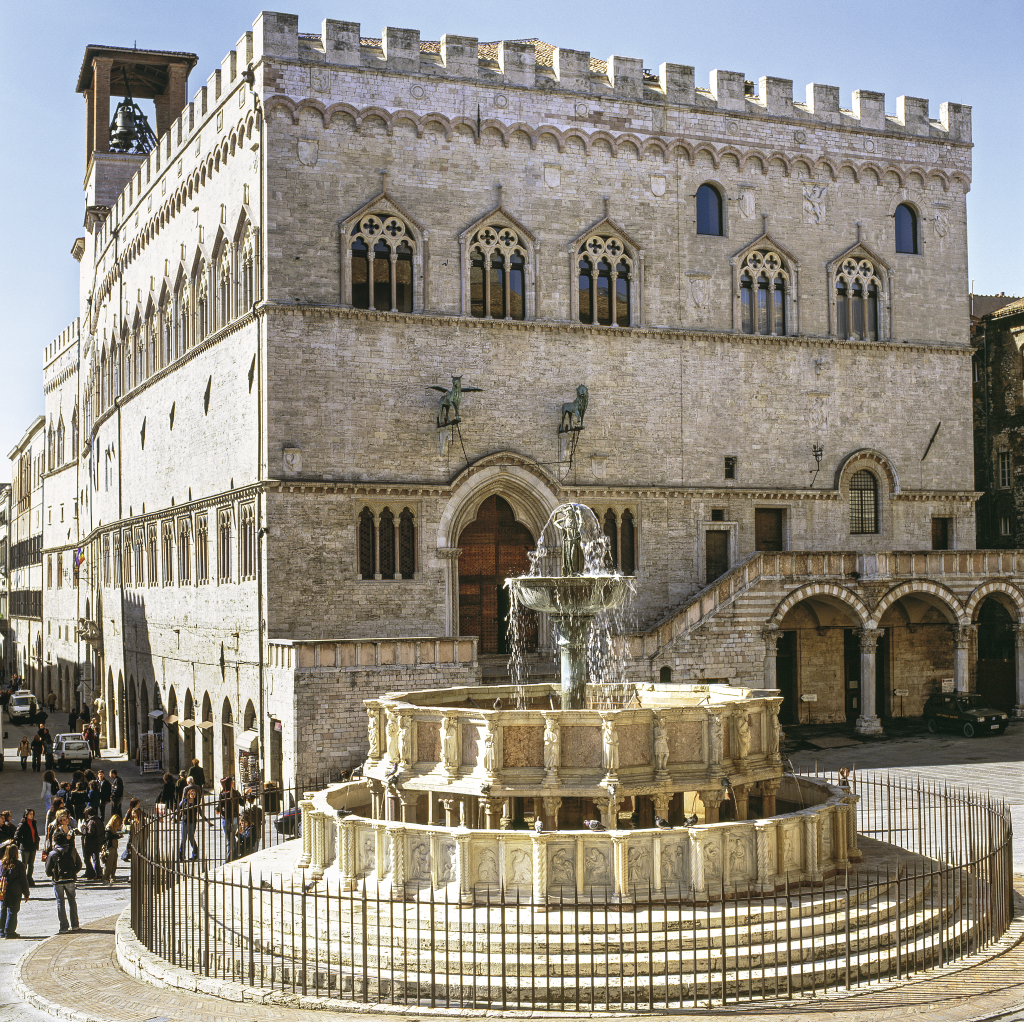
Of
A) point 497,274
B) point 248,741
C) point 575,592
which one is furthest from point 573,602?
point 497,274

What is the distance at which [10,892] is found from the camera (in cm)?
1738

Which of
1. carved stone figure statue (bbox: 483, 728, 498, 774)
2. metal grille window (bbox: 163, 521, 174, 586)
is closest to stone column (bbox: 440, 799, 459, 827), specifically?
carved stone figure statue (bbox: 483, 728, 498, 774)

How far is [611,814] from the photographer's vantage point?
1530 centimetres

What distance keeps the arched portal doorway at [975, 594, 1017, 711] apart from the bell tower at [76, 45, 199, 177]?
32.6 meters

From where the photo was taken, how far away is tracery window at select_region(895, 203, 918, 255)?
37.2 meters

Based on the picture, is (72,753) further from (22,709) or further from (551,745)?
(551,745)

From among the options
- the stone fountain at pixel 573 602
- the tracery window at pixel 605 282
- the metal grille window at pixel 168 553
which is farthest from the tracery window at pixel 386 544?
the stone fountain at pixel 573 602

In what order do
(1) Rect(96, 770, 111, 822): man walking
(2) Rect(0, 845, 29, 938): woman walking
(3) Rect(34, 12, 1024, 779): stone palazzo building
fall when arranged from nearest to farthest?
(2) Rect(0, 845, 29, 938): woman walking < (1) Rect(96, 770, 111, 822): man walking < (3) Rect(34, 12, 1024, 779): stone palazzo building

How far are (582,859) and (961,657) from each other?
22.3m

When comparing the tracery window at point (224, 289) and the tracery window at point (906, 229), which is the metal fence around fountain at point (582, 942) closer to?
the tracery window at point (224, 289)

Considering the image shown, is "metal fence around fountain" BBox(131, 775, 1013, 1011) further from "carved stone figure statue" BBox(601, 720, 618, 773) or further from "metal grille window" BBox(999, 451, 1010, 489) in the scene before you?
"metal grille window" BBox(999, 451, 1010, 489)

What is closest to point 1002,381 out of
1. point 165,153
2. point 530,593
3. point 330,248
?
point 330,248

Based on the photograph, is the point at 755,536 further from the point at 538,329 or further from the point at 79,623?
the point at 79,623

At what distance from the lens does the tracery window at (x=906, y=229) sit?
37188mm
